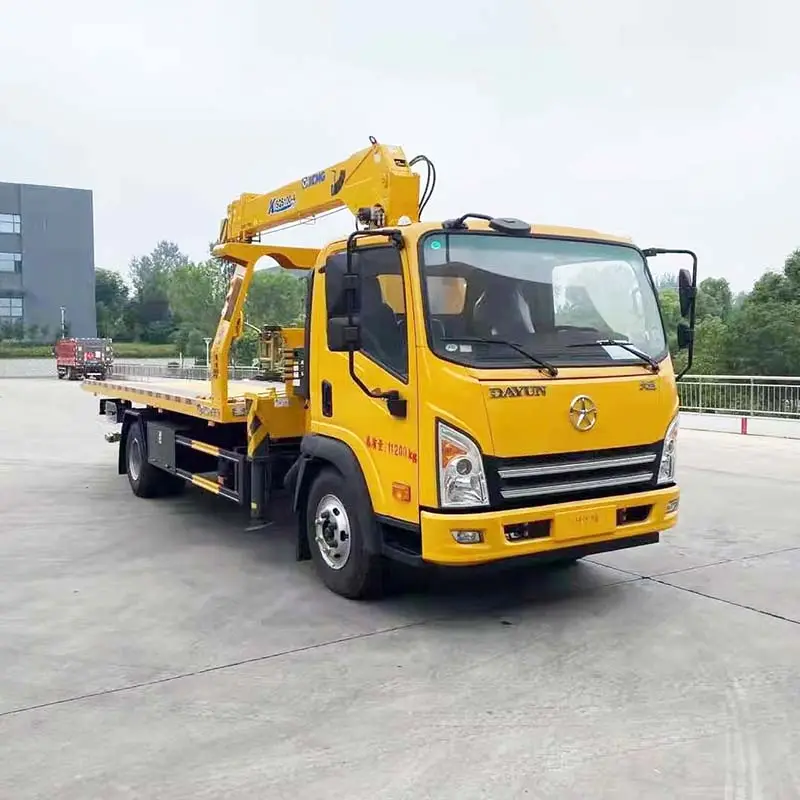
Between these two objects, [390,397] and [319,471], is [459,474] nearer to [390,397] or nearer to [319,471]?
[390,397]

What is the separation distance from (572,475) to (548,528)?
1.15 ft

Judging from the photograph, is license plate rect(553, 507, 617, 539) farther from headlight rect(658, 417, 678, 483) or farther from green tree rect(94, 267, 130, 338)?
green tree rect(94, 267, 130, 338)

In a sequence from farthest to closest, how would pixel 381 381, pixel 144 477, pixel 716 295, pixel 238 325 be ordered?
pixel 716 295, pixel 144 477, pixel 238 325, pixel 381 381

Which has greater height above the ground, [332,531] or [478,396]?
[478,396]

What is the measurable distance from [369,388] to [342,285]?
0.68 metres

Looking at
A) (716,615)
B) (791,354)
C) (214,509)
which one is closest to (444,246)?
(716,615)

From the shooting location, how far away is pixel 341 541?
549cm

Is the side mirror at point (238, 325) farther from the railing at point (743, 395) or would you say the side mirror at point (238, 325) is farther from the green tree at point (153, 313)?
the green tree at point (153, 313)

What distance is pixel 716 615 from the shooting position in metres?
5.26

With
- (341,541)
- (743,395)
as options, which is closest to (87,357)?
(743,395)

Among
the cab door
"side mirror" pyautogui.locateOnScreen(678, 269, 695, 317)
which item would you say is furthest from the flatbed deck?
"side mirror" pyautogui.locateOnScreen(678, 269, 695, 317)

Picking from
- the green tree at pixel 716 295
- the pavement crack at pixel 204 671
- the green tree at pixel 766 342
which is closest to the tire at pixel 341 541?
the pavement crack at pixel 204 671

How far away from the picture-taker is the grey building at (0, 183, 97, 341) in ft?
217

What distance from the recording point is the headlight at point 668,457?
17.5ft
